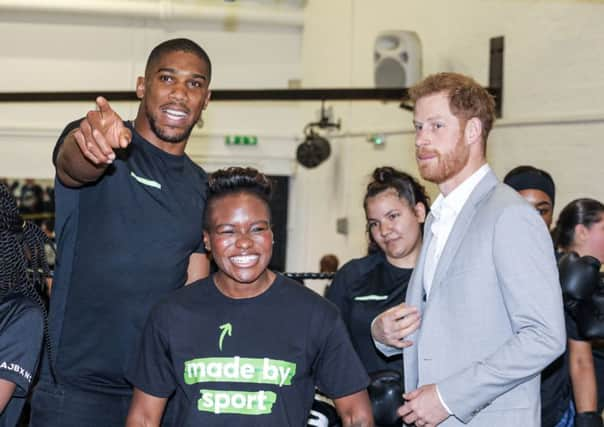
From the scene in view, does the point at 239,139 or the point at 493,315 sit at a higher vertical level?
the point at 239,139

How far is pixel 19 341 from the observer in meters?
2.20

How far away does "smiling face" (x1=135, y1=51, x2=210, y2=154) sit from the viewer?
8.05 feet

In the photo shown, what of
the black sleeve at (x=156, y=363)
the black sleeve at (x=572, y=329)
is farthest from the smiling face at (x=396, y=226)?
the black sleeve at (x=156, y=363)

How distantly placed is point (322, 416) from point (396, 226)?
72 cm

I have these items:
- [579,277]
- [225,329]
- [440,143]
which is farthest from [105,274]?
[579,277]

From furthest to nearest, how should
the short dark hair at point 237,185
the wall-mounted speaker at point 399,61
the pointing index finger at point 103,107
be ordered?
the wall-mounted speaker at point 399,61, the short dark hair at point 237,185, the pointing index finger at point 103,107

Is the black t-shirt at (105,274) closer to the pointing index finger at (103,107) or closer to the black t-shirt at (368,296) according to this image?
the pointing index finger at (103,107)

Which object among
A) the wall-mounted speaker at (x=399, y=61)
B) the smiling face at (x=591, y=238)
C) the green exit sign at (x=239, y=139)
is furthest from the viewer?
the green exit sign at (x=239, y=139)

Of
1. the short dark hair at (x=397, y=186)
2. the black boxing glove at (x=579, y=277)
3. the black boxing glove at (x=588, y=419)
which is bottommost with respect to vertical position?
the black boxing glove at (x=588, y=419)

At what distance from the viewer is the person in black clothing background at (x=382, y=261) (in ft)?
9.43

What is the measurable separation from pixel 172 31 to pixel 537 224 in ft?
27.5

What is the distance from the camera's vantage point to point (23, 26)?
962 cm

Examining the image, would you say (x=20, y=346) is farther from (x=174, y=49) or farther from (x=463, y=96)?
(x=463, y=96)

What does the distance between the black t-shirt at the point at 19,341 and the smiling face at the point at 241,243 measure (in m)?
0.51
